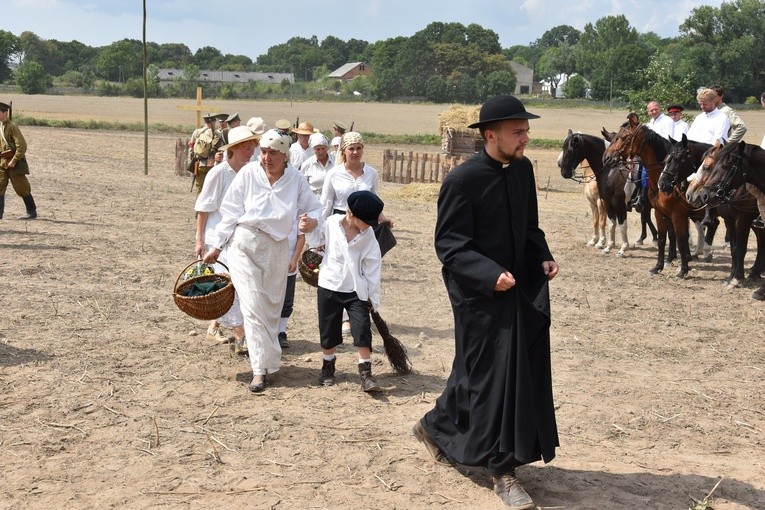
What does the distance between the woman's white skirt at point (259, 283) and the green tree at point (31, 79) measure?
89.9 meters

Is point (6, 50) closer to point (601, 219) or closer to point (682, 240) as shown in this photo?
point (601, 219)

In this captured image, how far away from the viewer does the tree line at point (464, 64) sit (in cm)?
8162

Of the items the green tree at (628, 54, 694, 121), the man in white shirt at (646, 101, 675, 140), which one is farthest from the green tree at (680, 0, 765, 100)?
the man in white shirt at (646, 101, 675, 140)

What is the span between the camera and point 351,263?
7.64 meters

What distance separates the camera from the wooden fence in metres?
27.2

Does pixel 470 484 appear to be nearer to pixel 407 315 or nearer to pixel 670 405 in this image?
pixel 670 405

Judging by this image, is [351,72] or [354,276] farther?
[351,72]

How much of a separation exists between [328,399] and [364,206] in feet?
5.09

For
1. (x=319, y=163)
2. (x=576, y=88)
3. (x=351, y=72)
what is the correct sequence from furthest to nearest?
(x=351, y=72), (x=576, y=88), (x=319, y=163)

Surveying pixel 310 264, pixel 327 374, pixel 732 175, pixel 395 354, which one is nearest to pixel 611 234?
pixel 732 175

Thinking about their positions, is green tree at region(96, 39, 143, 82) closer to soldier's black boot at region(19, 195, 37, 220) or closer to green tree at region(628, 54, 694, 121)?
green tree at region(628, 54, 694, 121)

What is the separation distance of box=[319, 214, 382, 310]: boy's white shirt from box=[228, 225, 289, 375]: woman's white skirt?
0.36 m

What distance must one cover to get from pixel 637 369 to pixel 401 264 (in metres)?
5.55

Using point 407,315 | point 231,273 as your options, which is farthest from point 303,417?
point 407,315
